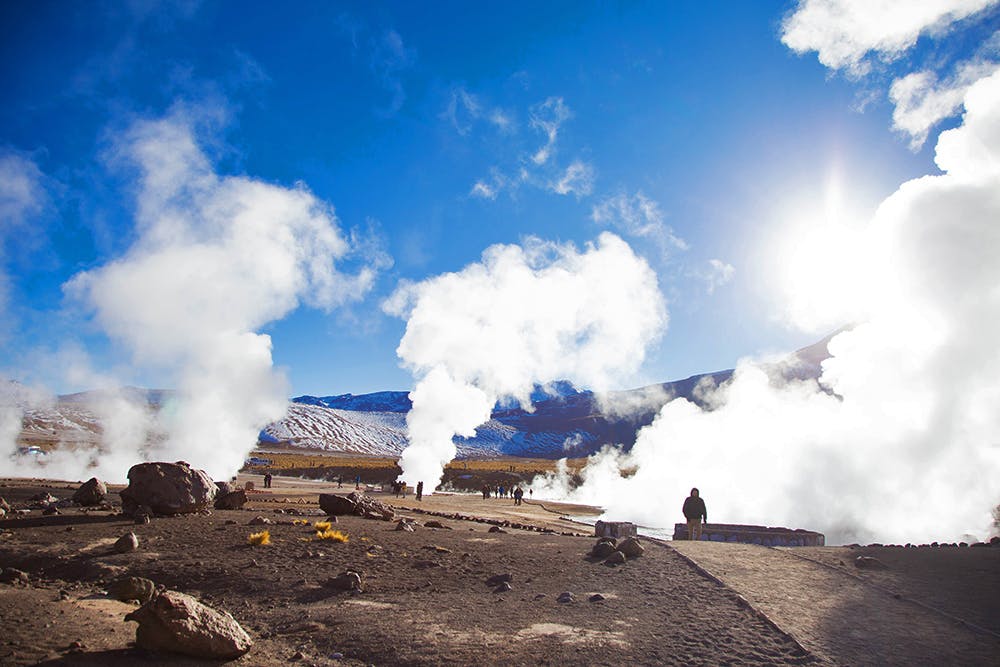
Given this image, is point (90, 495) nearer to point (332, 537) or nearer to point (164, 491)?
point (164, 491)

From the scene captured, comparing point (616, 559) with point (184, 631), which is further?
point (616, 559)

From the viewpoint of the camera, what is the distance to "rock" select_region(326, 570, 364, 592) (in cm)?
1179

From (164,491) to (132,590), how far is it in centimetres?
968

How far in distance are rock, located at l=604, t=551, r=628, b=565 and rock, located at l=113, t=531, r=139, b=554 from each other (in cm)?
1179

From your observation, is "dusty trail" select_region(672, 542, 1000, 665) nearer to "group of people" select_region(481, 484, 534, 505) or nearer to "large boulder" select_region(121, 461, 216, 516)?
"large boulder" select_region(121, 461, 216, 516)

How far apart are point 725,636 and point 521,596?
3.99 metres

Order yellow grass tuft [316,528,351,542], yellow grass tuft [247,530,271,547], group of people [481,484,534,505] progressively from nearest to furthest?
1. yellow grass tuft [247,530,271,547]
2. yellow grass tuft [316,528,351,542]
3. group of people [481,484,534,505]

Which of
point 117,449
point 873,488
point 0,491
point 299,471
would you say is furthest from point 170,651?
point 299,471

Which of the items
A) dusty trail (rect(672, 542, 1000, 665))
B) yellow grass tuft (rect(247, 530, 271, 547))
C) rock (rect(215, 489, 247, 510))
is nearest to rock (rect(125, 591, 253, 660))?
yellow grass tuft (rect(247, 530, 271, 547))

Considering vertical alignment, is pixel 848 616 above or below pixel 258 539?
above

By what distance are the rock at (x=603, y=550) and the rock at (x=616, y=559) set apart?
36cm

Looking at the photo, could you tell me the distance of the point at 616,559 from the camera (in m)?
14.4

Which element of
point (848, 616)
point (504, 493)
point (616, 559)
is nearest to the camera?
point (848, 616)

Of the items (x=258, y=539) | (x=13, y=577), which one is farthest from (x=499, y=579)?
(x=13, y=577)
